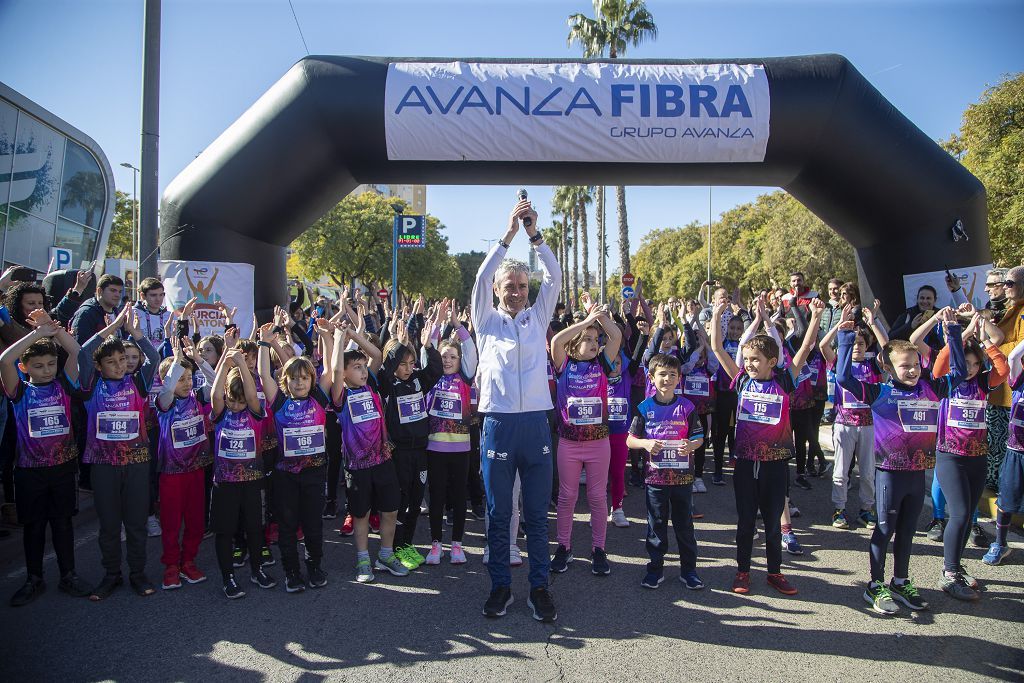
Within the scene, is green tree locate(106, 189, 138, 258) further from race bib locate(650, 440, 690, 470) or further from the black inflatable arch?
race bib locate(650, 440, 690, 470)

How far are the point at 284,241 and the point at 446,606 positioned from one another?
19.9ft

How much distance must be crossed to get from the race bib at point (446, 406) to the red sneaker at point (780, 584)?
8.20 feet

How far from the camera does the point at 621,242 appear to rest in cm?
2122

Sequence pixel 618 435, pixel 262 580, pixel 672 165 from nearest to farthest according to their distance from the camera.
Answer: pixel 262 580 → pixel 618 435 → pixel 672 165

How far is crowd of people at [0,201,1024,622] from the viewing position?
3990mm

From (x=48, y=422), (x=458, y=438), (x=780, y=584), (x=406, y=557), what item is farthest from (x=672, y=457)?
(x=48, y=422)

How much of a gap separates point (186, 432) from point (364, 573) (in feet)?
5.31

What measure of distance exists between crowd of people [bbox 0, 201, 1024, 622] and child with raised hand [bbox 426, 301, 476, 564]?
0.06 ft

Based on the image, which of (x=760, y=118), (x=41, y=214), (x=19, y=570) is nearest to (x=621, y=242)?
(x=760, y=118)

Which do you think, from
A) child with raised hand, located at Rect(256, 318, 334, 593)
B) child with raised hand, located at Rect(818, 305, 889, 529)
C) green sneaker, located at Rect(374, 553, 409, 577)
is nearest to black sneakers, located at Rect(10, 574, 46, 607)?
child with raised hand, located at Rect(256, 318, 334, 593)

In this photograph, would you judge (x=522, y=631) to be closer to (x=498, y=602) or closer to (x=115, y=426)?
(x=498, y=602)

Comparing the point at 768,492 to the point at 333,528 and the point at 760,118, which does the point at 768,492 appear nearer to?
the point at 333,528

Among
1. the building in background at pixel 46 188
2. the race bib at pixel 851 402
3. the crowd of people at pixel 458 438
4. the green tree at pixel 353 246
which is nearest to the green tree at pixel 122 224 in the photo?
the green tree at pixel 353 246

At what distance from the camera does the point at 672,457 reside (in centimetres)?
436
